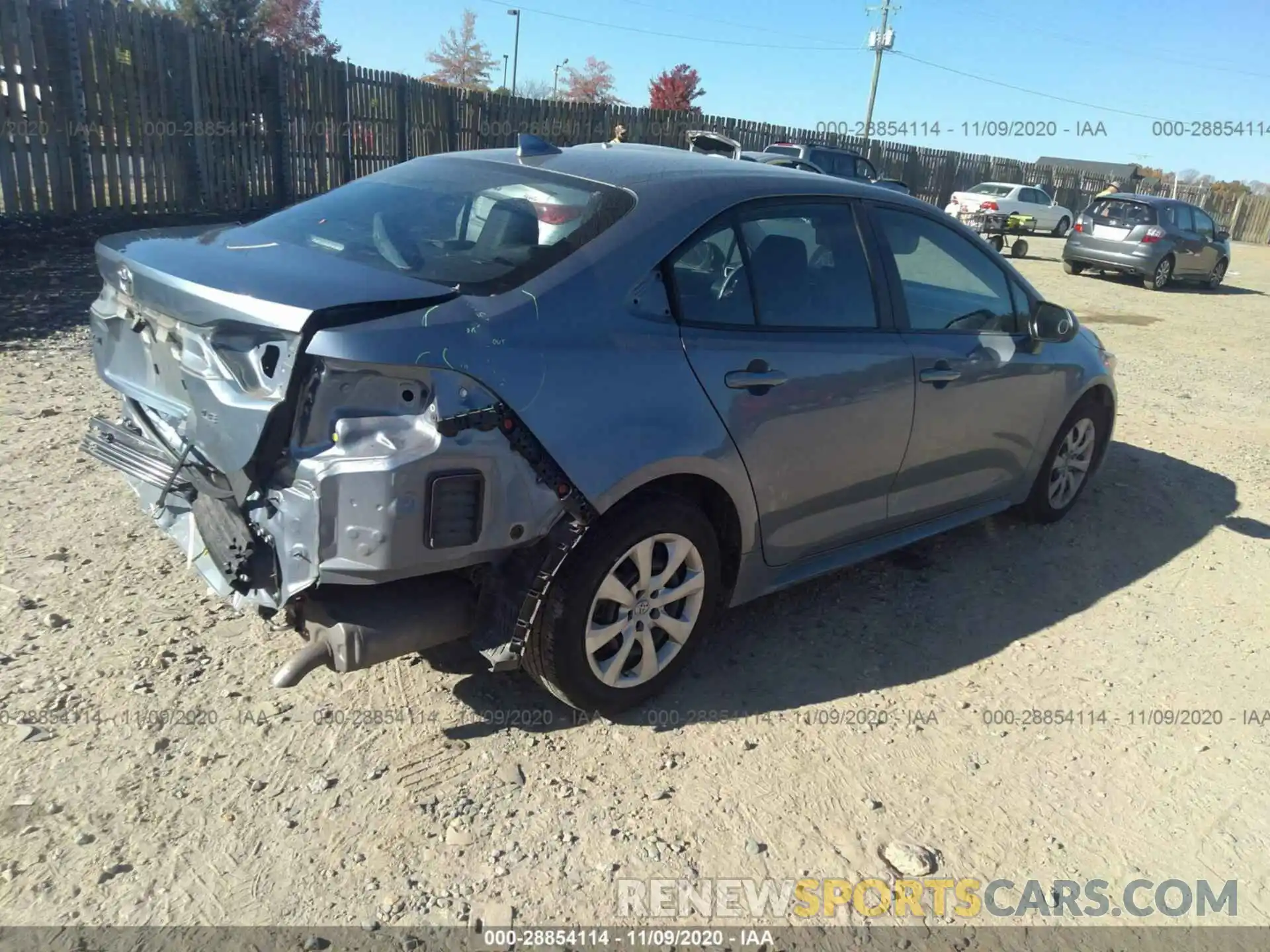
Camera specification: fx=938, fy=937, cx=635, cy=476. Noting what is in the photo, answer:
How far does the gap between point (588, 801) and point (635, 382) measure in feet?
4.16

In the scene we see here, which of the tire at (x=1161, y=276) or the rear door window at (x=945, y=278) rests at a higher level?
the rear door window at (x=945, y=278)

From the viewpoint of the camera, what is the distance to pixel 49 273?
28.3 feet

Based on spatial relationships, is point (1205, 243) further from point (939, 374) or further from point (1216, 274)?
point (939, 374)

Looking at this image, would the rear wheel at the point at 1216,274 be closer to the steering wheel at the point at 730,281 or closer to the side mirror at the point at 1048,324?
the side mirror at the point at 1048,324

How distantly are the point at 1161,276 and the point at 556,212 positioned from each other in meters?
17.4

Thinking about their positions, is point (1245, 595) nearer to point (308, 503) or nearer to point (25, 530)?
point (308, 503)

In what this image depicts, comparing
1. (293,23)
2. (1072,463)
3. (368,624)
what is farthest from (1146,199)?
(293,23)

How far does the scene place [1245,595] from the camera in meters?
4.59

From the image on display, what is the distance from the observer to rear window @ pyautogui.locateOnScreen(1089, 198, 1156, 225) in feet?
55.5

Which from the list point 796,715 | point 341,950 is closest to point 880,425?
point 796,715

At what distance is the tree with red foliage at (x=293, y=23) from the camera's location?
136 feet

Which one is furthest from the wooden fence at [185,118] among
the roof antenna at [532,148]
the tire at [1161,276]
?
the tire at [1161,276]

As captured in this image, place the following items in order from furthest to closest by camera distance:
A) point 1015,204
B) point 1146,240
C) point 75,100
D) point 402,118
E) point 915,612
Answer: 1. point 1015,204
2. point 1146,240
3. point 402,118
4. point 75,100
5. point 915,612

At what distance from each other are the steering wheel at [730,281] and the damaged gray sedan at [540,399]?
0.02m
